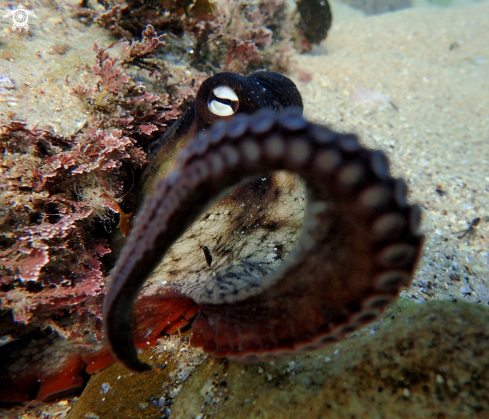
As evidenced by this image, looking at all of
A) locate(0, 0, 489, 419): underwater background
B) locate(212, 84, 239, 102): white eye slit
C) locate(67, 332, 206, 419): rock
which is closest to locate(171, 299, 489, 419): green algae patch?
locate(0, 0, 489, 419): underwater background

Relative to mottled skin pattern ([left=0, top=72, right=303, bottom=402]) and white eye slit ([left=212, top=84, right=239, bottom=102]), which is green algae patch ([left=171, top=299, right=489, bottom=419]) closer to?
mottled skin pattern ([left=0, top=72, right=303, bottom=402])

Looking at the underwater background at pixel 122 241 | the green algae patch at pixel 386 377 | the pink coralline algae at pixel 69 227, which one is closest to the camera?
the green algae patch at pixel 386 377

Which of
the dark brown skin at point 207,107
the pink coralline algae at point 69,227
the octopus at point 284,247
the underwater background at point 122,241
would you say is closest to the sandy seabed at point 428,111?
the underwater background at point 122,241

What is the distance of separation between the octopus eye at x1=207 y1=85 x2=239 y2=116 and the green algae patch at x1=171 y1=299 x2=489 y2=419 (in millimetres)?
2106

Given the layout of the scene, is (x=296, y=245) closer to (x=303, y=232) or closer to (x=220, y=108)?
(x=303, y=232)

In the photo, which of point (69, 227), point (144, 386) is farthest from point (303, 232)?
point (144, 386)

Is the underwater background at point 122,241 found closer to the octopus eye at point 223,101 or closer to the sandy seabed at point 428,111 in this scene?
the sandy seabed at point 428,111

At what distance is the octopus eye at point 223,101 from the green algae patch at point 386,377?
211 cm

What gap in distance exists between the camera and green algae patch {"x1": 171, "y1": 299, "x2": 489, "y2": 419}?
1.72 m

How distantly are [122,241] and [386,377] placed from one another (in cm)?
261

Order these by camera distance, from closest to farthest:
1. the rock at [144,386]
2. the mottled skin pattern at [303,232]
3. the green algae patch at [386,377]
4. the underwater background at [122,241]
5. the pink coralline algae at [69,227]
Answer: the mottled skin pattern at [303,232], the green algae patch at [386,377], the underwater background at [122,241], the pink coralline algae at [69,227], the rock at [144,386]

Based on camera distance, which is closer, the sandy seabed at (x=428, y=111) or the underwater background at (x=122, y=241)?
the underwater background at (x=122, y=241)

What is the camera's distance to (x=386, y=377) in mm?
1837

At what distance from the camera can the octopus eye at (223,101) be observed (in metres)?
2.62
